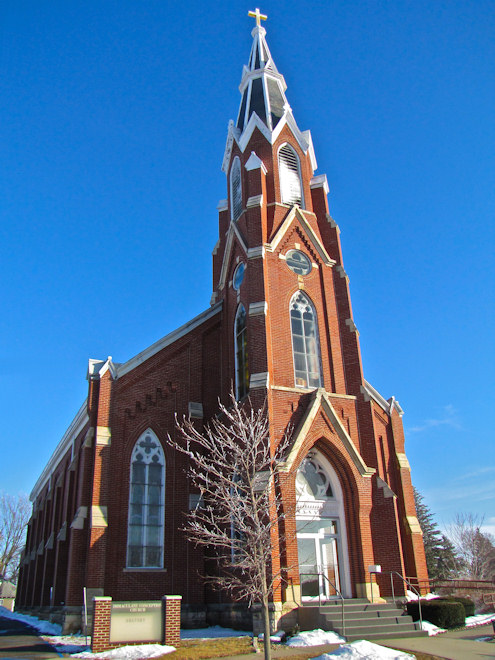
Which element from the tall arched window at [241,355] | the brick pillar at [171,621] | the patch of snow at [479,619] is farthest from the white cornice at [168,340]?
the patch of snow at [479,619]

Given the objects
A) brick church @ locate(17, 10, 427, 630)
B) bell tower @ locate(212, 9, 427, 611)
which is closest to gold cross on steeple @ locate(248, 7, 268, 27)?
bell tower @ locate(212, 9, 427, 611)

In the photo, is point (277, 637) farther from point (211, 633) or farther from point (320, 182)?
point (320, 182)

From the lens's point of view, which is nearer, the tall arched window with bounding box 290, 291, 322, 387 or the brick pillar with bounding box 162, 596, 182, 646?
the brick pillar with bounding box 162, 596, 182, 646

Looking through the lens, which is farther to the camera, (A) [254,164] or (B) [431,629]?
(A) [254,164]

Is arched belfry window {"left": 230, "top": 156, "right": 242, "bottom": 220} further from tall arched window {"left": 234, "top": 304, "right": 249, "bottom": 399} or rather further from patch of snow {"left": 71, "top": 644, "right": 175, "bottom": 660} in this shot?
patch of snow {"left": 71, "top": 644, "right": 175, "bottom": 660}

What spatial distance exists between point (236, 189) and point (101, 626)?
60.3ft

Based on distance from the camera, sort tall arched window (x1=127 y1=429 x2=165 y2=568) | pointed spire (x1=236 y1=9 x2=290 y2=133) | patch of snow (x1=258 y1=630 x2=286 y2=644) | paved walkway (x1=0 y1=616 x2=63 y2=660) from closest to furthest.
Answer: paved walkway (x1=0 y1=616 x2=63 y2=660), patch of snow (x1=258 y1=630 x2=286 y2=644), tall arched window (x1=127 y1=429 x2=165 y2=568), pointed spire (x1=236 y1=9 x2=290 y2=133)

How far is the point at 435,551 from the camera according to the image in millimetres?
36656

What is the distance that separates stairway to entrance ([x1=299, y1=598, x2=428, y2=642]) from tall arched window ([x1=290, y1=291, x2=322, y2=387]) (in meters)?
7.13

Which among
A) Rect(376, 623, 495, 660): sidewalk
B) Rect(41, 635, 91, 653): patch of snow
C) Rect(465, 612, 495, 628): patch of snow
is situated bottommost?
Rect(376, 623, 495, 660): sidewalk

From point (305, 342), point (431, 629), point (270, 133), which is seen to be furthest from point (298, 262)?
point (431, 629)

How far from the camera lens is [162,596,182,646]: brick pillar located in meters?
13.1

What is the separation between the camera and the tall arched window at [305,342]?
65.5 ft

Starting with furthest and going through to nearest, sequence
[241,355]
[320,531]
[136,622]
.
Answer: [241,355], [320,531], [136,622]
